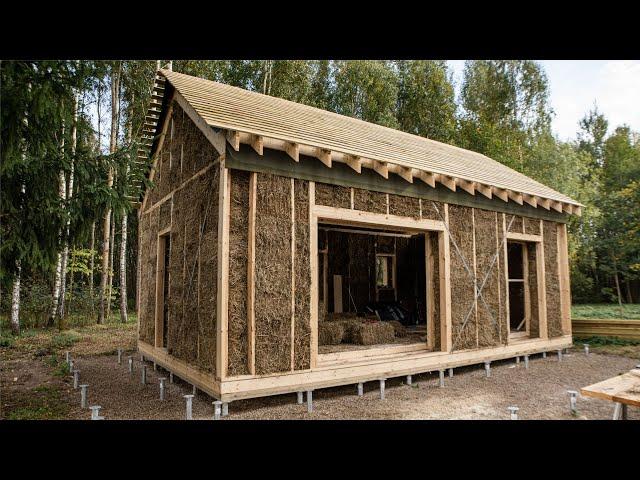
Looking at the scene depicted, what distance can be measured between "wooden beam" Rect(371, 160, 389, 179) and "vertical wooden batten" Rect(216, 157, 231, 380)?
8.27ft

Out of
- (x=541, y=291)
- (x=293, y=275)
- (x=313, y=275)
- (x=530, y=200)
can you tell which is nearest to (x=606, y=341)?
(x=541, y=291)

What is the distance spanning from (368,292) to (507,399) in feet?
22.3

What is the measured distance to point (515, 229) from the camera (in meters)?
10.0

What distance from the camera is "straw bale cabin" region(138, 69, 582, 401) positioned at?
596 cm

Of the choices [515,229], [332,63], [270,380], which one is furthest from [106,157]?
[332,63]

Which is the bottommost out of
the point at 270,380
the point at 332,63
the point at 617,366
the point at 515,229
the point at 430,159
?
the point at 617,366

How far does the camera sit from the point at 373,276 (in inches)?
534

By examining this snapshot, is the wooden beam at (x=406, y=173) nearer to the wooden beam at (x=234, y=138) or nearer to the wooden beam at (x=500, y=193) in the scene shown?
the wooden beam at (x=500, y=193)

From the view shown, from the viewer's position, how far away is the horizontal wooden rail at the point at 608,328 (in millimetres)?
11680

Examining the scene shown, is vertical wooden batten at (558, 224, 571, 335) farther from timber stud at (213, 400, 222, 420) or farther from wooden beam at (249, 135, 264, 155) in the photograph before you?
timber stud at (213, 400, 222, 420)

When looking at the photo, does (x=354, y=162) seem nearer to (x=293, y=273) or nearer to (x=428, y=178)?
(x=428, y=178)

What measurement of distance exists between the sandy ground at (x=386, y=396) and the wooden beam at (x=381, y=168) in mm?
3632

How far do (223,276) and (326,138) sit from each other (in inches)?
119

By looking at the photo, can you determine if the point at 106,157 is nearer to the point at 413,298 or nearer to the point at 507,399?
the point at 507,399
